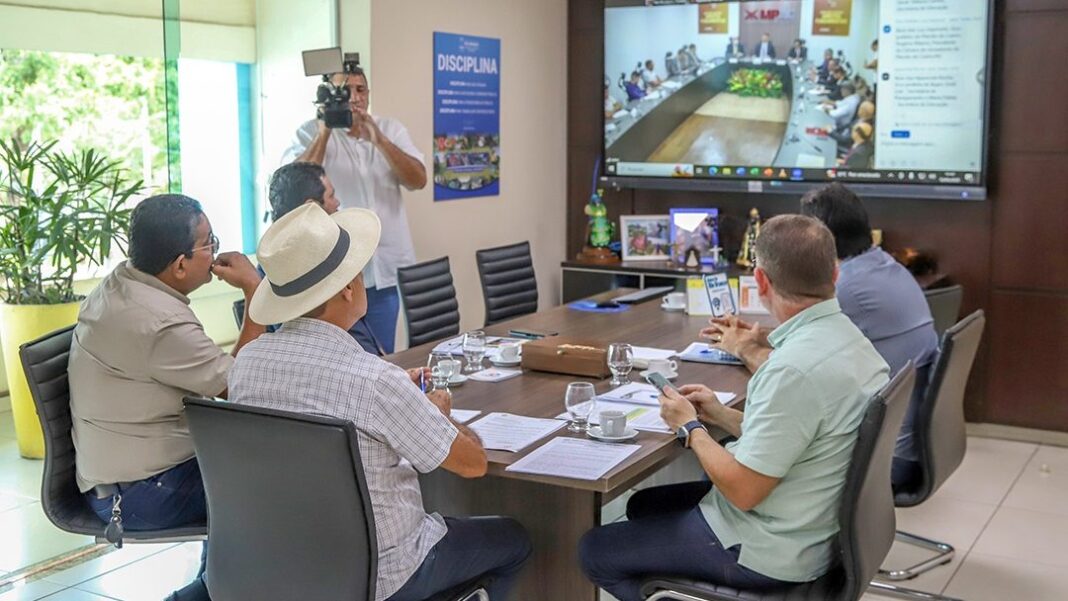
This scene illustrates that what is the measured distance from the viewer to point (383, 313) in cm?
534

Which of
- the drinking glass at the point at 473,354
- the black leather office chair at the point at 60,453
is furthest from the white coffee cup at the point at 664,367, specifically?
the black leather office chair at the point at 60,453

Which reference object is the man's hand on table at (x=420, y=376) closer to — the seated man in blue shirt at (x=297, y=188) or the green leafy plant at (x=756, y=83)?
the seated man in blue shirt at (x=297, y=188)

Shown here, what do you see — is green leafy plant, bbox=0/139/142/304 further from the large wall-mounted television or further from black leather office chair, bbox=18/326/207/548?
the large wall-mounted television

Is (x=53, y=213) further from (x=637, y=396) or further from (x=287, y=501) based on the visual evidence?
(x=287, y=501)

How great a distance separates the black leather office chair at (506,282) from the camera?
18.2ft

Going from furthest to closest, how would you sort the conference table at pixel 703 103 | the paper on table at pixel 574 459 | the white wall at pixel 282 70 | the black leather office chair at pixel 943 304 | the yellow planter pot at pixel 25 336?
the conference table at pixel 703 103 < the white wall at pixel 282 70 < the yellow planter pot at pixel 25 336 < the black leather office chair at pixel 943 304 < the paper on table at pixel 574 459

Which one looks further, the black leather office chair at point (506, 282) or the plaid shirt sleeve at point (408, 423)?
the black leather office chair at point (506, 282)

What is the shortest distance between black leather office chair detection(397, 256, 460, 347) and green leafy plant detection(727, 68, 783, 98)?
7.07ft

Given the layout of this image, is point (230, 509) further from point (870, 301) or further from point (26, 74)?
point (26, 74)

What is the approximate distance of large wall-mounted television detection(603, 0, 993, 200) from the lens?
5.92m

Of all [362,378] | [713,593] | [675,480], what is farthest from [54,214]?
[713,593]

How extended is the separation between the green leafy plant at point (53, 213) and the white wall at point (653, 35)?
283 centimetres

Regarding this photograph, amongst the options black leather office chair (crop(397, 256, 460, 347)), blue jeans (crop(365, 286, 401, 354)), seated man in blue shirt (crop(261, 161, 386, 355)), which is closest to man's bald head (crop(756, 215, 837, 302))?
seated man in blue shirt (crop(261, 161, 386, 355))

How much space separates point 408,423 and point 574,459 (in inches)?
19.5
